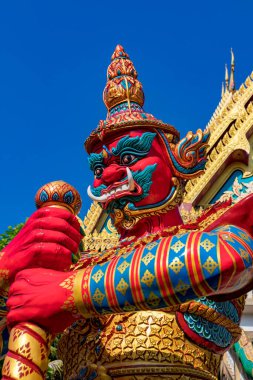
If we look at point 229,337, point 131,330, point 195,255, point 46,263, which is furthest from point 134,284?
point 229,337

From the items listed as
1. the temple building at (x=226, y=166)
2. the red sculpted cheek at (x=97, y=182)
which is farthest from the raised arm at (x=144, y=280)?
the temple building at (x=226, y=166)

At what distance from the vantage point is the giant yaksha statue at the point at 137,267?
2.23 metres

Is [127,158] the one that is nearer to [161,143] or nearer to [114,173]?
[114,173]

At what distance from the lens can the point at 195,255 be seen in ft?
7.18

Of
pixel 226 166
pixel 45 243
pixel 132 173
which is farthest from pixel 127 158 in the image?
pixel 226 166

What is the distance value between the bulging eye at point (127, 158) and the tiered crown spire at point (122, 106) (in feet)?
0.50

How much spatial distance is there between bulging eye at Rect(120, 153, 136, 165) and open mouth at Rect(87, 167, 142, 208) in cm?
8

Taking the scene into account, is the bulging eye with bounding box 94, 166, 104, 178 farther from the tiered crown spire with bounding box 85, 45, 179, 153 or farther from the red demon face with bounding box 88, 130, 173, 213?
the tiered crown spire with bounding box 85, 45, 179, 153

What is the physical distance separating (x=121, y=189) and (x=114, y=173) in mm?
94

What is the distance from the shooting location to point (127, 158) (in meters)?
3.31

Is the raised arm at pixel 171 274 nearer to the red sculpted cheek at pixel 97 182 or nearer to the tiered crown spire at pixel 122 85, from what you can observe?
the red sculpted cheek at pixel 97 182

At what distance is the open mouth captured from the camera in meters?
3.21

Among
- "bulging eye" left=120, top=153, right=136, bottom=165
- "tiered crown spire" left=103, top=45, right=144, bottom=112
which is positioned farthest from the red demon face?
"tiered crown spire" left=103, top=45, right=144, bottom=112

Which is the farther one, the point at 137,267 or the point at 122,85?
the point at 122,85
